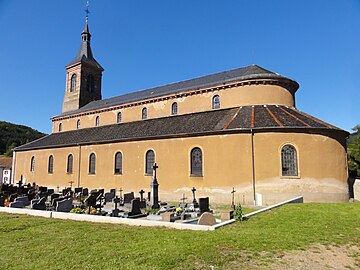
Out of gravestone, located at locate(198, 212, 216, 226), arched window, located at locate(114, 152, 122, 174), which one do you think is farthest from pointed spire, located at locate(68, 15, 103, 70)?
gravestone, located at locate(198, 212, 216, 226)

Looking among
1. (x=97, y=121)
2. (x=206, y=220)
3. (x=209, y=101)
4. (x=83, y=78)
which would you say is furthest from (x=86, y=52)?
(x=206, y=220)

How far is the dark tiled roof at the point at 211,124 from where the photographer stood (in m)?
17.5

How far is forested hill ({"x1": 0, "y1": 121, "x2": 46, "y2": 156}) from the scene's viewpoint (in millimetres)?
84000

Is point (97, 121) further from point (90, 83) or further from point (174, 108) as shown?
point (174, 108)

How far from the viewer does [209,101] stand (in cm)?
2269

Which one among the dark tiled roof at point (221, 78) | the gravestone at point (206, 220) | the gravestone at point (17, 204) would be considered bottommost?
the gravestone at point (17, 204)

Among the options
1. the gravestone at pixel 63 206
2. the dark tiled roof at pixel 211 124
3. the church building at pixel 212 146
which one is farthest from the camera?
the dark tiled roof at pixel 211 124

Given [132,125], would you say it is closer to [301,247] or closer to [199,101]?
[199,101]

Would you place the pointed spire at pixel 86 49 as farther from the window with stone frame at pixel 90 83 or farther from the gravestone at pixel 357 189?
the gravestone at pixel 357 189

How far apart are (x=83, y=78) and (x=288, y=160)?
29642mm

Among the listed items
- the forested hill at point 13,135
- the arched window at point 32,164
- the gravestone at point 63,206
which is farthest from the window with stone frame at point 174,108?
the forested hill at point 13,135

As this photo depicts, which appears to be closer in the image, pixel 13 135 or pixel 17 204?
pixel 17 204

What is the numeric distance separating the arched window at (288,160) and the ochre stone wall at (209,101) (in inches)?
193

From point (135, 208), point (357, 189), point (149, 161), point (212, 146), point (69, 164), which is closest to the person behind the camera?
point (135, 208)
